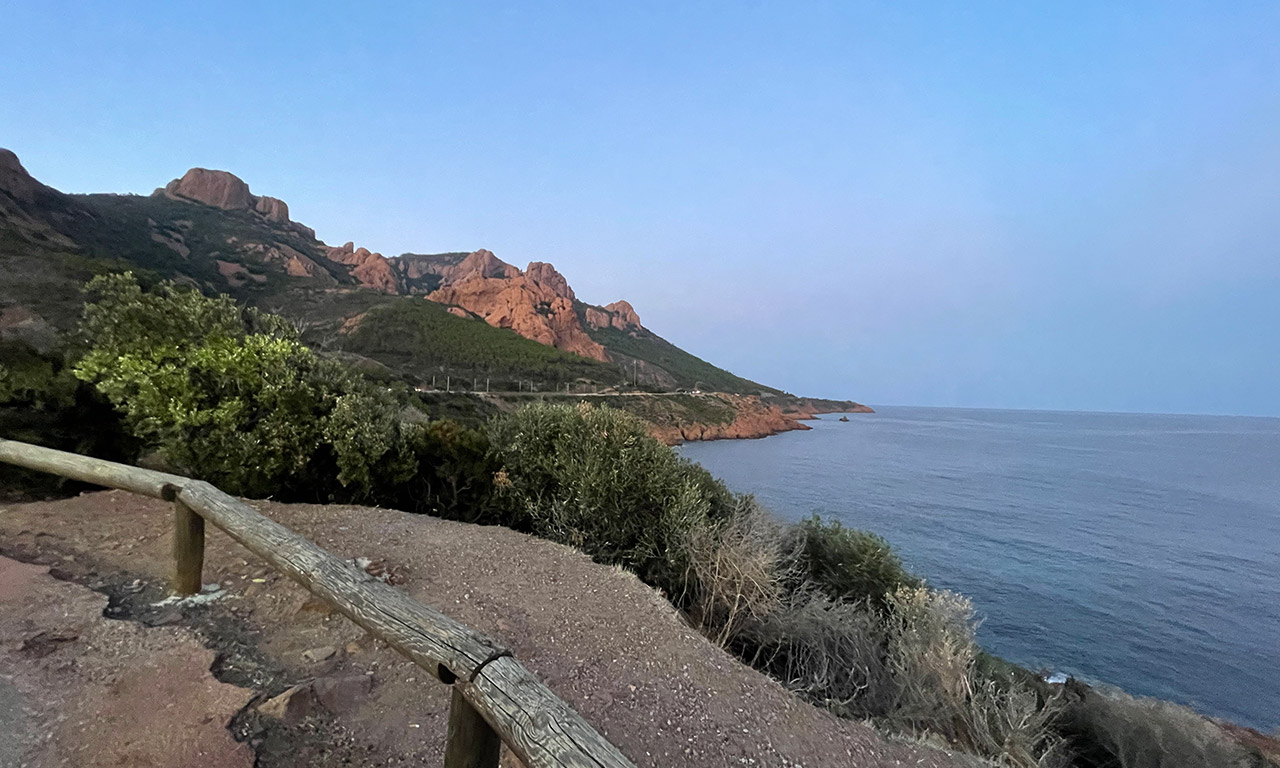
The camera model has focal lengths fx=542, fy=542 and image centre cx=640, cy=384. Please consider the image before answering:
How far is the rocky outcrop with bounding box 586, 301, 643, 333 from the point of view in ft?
392

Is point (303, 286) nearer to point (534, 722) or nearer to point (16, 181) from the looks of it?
point (16, 181)

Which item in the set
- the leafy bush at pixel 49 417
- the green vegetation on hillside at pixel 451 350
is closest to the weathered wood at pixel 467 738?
the leafy bush at pixel 49 417

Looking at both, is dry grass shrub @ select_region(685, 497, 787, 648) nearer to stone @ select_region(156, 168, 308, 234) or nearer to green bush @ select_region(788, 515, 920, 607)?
green bush @ select_region(788, 515, 920, 607)

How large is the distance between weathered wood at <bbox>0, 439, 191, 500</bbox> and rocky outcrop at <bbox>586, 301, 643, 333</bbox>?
11068 centimetres

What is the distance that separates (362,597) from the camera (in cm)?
256

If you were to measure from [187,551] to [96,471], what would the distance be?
1.20 m

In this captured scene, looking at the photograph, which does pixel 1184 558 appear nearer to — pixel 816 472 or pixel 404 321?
pixel 816 472

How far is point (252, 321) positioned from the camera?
10328 millimetres

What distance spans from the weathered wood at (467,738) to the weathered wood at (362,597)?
0.11 meters

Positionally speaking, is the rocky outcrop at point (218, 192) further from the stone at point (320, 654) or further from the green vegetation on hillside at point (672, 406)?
the stone at point (320, 654)

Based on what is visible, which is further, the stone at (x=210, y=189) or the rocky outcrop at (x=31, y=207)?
the stone at (x=210, y=189)

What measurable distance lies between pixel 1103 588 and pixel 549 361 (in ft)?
184

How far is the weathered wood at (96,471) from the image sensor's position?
3816 mm

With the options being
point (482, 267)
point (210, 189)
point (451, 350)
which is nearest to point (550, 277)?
point (482, 267)
